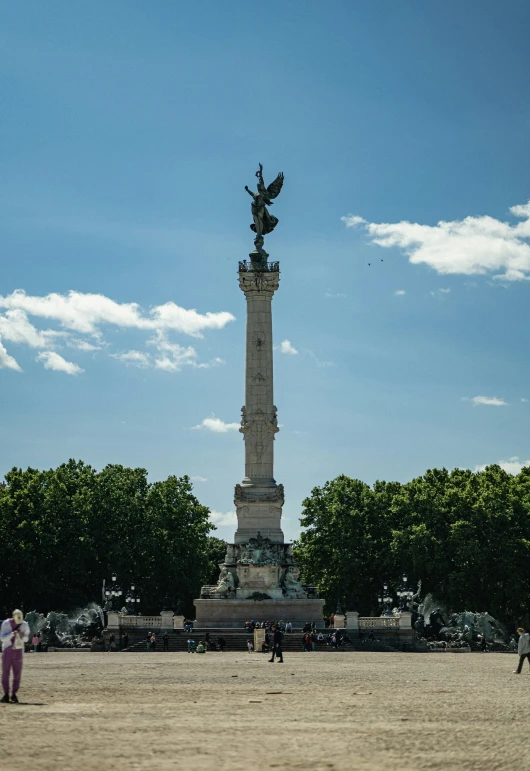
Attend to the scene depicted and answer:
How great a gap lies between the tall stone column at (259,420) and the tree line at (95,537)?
39.4ft

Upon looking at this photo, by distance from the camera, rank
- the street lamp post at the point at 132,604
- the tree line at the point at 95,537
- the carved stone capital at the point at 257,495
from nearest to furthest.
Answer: the carved stone capital at the point at 257,495
the street lamp post at the point at 132,604
the tree line at the point at 95,537

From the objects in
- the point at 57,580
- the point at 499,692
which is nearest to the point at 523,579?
the point at 57,580

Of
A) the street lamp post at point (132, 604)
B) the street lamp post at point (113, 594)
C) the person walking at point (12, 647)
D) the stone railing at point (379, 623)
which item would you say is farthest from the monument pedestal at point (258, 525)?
the person walking at point (12, 647)

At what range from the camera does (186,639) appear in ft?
197

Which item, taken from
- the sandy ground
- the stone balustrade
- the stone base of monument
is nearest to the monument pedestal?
the stone base of monument

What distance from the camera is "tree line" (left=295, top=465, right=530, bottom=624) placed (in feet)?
243

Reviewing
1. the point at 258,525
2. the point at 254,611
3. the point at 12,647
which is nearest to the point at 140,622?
the point at 254,611

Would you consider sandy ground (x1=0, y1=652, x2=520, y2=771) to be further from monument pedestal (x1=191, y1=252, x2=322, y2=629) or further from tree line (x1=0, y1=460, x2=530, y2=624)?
tree line (x1=0, y1=460, x2=530, y2=624)

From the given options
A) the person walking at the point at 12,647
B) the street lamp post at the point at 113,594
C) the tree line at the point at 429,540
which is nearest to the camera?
the person walking at the point at 12,647

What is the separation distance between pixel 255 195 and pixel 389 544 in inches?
1042

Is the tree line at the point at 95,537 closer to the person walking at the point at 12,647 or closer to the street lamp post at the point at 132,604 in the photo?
the street lamp post at the point at 132,604

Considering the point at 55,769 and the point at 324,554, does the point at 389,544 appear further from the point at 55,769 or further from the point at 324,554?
the point at 55,769

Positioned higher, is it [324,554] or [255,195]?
[255,195]

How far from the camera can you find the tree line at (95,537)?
76.3 meters
